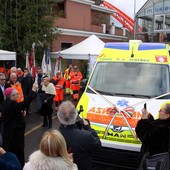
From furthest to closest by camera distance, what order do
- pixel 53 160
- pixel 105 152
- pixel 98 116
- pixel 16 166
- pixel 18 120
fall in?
pixel 98 116 < pixel 105 152 < pixel 18 120 < pixel 16 166 < pixel 53 160

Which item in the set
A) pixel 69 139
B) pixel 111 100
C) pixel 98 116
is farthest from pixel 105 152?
pixel 69 139

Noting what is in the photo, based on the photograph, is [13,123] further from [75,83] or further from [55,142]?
[75,83]

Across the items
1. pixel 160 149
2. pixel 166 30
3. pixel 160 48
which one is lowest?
pixel 160 149

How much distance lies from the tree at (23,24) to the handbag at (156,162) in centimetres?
1441

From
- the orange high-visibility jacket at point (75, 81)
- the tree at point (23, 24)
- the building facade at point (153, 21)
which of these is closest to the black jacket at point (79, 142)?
the orange high-visibility jacket at point (75, 81)

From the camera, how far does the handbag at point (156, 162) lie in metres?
3.30

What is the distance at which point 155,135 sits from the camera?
149 inches

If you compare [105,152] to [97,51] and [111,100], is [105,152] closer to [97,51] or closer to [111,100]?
[111,100]

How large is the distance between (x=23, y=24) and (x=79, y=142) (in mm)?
15096

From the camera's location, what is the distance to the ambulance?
513 centimetres

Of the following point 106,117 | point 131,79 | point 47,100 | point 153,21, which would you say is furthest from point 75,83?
point 106,117

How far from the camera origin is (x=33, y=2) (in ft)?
57.2

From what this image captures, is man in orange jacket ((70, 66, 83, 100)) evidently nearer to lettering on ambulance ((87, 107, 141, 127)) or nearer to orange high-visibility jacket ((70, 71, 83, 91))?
orange high-visibility jacket ((70, 71, 83, 91))

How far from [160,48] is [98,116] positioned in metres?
2.45
